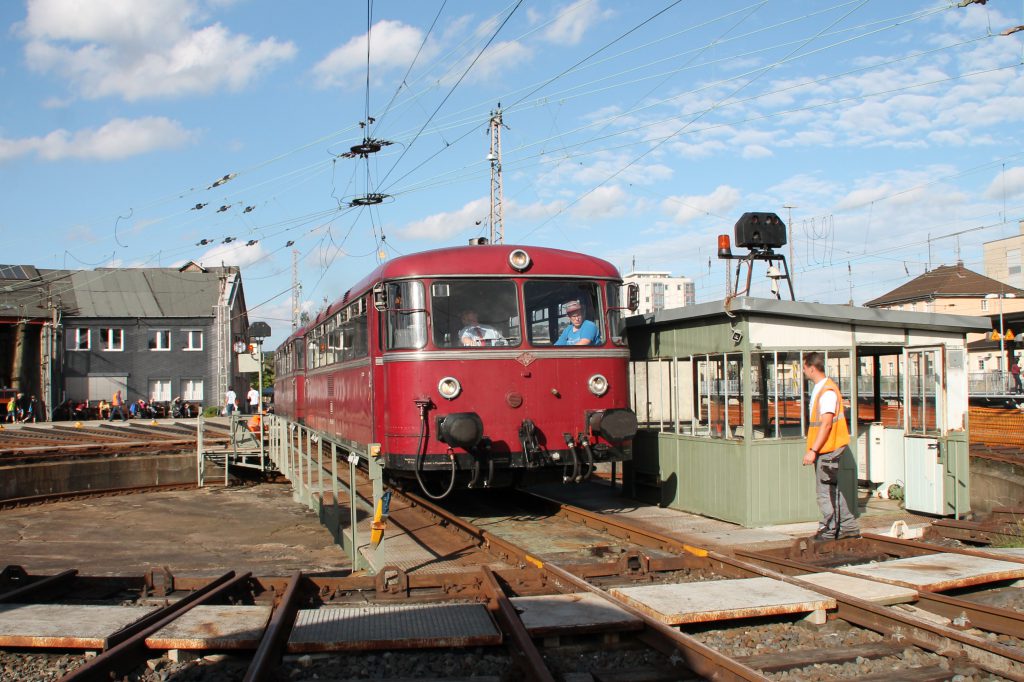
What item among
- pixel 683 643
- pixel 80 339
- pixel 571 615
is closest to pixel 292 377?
pixel 571 615

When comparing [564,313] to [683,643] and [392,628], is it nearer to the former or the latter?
[392,628]

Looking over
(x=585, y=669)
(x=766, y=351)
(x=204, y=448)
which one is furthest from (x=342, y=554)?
(x=204, y=448)

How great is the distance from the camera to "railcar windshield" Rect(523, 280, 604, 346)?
35.6ft

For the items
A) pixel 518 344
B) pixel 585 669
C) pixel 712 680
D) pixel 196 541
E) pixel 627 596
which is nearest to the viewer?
pixel 712 680

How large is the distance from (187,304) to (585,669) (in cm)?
5157

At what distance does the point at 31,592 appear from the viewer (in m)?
7.20

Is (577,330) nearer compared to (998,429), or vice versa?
(577,330)

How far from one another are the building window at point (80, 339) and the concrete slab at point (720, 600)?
1929 inches

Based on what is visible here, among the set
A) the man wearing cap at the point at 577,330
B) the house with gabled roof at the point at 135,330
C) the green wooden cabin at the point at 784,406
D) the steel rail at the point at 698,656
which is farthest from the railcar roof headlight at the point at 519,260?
the house with gabled roof at the point at 135,330

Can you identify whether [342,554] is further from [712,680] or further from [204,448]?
[204,448]

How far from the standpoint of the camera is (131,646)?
5297 mm

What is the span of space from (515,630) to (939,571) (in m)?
3.71

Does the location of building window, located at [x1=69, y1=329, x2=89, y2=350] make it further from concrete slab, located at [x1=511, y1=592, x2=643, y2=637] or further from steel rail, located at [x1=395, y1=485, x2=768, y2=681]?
concrete slab, located at [x1=511, y1=592, x2=643, y2=637]

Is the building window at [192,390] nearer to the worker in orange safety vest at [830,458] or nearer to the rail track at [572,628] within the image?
the rail track at [572,628]
